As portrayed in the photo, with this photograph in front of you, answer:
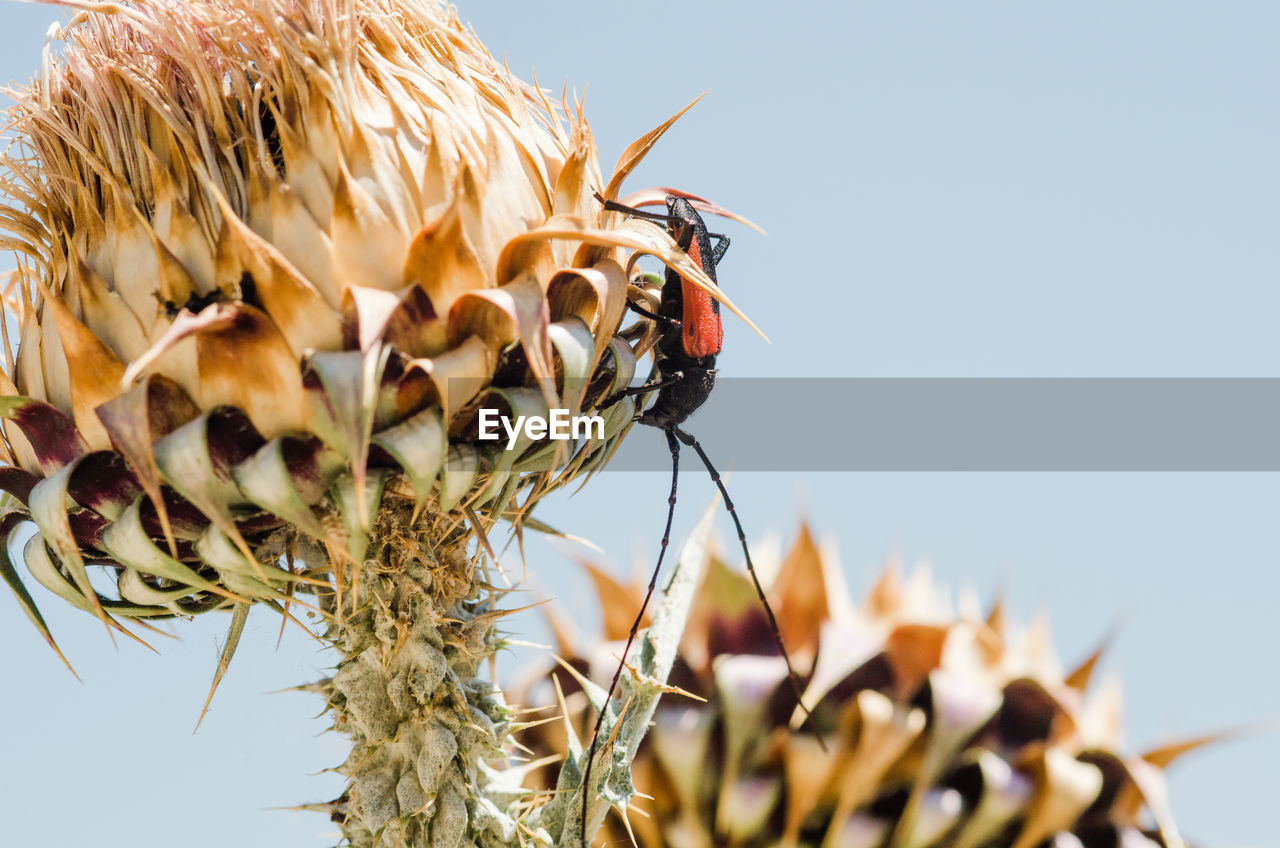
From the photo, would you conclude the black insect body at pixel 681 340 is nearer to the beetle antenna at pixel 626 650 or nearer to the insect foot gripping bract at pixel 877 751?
the beetle antenna at pixel 626 650

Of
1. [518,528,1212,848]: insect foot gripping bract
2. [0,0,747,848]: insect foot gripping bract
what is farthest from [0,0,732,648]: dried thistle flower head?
[518,528,1212,848]: insect foot gripping bract

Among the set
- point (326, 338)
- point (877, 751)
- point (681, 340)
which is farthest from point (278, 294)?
point (877, 751)

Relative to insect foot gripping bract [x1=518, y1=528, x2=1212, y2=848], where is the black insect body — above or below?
above

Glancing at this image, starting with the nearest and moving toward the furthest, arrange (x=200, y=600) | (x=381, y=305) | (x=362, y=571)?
(x=381, y=305) → (x=362, y=571) → (x=200, y=600)

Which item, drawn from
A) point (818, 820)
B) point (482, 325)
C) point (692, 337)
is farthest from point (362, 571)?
point (818, 820)

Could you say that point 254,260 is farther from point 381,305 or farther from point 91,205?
point 91,205

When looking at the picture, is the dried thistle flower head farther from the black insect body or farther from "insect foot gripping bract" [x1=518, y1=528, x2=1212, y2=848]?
"insect foot gripping bract" [x1=518, y1=528, x2=1212, y2=848]
